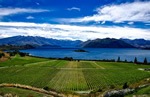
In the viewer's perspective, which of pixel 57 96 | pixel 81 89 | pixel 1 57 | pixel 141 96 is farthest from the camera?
pixel 1 57

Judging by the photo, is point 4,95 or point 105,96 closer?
point 4,95

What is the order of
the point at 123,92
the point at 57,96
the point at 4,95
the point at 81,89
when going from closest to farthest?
the point at 4,95
the point at 123,92
the point at 57,96
the point at 81,89

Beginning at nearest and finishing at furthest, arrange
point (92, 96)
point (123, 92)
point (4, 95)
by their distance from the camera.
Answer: point (4, 95) < point (123, 92) < point (92, 96)

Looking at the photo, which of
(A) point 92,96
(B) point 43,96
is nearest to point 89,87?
(A) point 92,96

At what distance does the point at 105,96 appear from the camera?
141ft

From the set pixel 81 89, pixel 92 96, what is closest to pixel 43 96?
pixel 92 96

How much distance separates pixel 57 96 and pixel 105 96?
27.5 ft

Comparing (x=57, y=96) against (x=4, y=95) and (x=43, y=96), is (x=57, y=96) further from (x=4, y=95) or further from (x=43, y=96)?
(x=4, y=95)

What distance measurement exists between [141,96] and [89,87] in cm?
4664

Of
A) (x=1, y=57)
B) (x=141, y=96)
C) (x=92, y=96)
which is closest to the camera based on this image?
(x=141, y=96)

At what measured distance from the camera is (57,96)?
44562mm

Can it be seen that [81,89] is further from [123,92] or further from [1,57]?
[1,57]

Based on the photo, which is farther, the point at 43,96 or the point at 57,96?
the point at 57,96

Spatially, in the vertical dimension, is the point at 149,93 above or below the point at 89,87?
above
